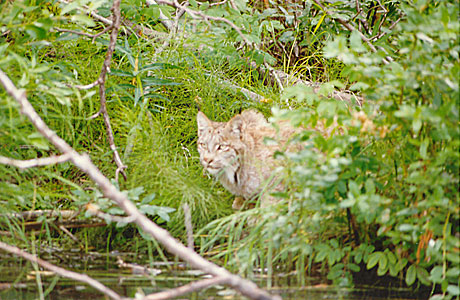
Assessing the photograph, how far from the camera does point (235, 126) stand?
3.80 metres

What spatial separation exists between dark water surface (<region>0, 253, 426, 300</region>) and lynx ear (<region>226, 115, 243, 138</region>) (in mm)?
939

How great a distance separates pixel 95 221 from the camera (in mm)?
3592

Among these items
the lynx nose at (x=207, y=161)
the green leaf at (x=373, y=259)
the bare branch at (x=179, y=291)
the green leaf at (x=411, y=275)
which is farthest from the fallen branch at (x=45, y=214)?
the green leaf at (x=411, y=275)

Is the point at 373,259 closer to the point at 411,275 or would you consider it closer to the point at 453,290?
the point at 411,275

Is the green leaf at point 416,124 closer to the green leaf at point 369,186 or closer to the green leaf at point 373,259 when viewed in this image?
the green leaf at point 369,186

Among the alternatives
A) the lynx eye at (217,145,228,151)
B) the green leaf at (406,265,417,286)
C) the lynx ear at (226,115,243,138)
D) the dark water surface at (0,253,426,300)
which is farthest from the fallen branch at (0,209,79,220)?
the green leaf at (406,265,417,286)

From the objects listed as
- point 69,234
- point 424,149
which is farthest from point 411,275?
point 69,234

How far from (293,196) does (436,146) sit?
770 mm

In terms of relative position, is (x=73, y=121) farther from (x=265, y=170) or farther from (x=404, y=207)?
(x=404, y=207)

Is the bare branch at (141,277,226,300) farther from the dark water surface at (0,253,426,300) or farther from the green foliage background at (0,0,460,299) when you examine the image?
the green foliage background at (0,0,460,299)

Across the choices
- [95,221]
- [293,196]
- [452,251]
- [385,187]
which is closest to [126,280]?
[95,221]

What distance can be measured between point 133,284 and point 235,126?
1.26 m

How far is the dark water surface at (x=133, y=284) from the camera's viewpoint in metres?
2.86

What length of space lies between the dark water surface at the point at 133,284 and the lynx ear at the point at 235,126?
939 mm
